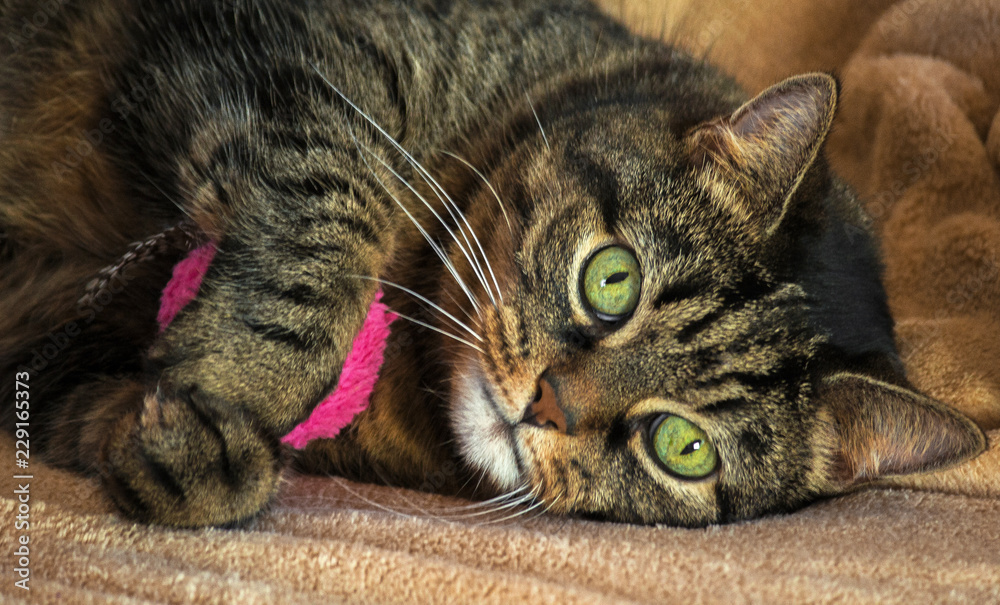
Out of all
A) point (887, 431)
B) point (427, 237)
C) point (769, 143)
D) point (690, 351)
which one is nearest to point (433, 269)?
point (427, 237)

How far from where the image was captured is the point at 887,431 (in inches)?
40.5

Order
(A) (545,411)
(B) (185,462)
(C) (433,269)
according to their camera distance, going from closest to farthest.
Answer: (B) (185,462)
(A) (545,411)
(C) (433,269)

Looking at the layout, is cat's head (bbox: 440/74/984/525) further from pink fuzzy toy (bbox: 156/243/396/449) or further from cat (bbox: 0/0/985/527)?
pink fuzzy toy (bbox: 156/243/396/449)

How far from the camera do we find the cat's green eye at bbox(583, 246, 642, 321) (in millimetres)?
1024

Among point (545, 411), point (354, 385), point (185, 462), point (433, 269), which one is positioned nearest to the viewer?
point (185, 462)

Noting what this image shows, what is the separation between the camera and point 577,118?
1.19 meters

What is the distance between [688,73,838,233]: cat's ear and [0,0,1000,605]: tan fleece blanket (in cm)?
46

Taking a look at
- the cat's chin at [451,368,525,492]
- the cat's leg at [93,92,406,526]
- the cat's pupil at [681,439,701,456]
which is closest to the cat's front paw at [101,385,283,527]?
the cat's leg at [93,92,406,526]

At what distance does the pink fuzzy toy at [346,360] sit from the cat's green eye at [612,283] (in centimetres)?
33

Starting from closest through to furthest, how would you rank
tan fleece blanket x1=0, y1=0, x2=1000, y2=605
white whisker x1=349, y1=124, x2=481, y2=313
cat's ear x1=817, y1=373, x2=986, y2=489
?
tan fleece blanket x1=0, y1=0, x2=1000, y2=605
cat's ear x1=817, y1=373, x2=986, y2=489
white whisker x1=349, y1=124, x2=481, y2=313

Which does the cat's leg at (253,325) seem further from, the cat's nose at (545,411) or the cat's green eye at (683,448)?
the cat's green eye at (683,448)

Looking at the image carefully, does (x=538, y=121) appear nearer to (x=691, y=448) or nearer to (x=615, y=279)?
(x=615, y=279)

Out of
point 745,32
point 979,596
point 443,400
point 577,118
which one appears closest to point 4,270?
point 443,400

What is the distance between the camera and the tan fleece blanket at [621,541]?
800 millimetres
